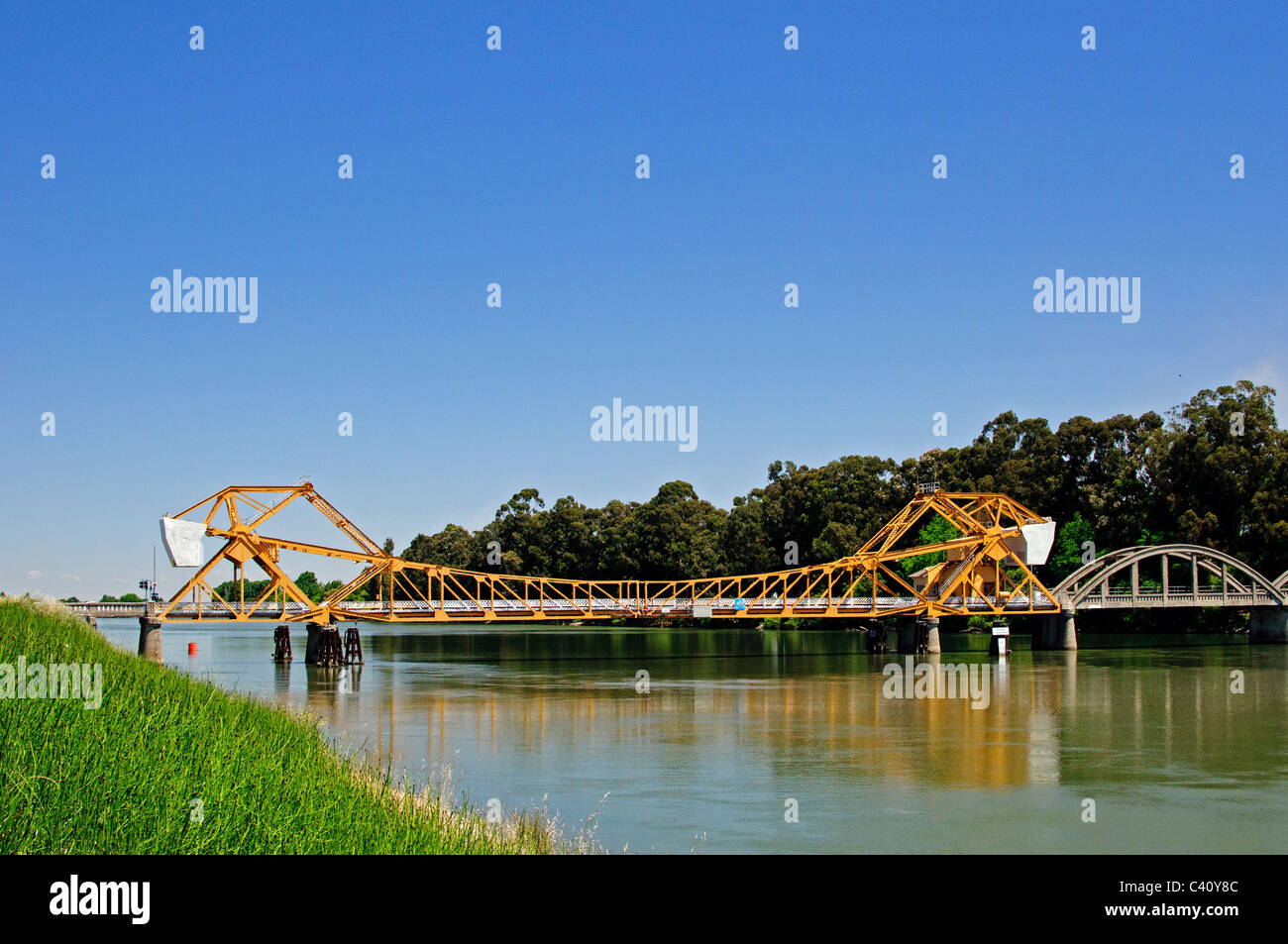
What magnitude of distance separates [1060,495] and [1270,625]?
2114 centimetres

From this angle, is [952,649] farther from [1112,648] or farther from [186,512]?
[186,512]

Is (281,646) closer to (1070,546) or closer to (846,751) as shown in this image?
(846,751)

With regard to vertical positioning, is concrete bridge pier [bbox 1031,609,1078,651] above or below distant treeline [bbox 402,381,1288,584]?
below

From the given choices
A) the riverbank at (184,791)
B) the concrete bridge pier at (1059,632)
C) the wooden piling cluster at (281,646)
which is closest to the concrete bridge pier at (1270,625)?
the concrete bridge pier at (1059,632)

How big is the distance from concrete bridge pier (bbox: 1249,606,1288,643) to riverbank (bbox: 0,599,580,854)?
A: 75899mm

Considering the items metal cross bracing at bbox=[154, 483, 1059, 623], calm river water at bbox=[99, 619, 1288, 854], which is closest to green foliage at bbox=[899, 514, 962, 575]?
metal cross bracing at bbox=[154, 483, 1059, 623]

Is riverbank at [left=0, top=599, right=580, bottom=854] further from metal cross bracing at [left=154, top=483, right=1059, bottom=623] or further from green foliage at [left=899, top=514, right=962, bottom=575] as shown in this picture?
green foliage at [left=899, top=514, right=962, bottom=575]

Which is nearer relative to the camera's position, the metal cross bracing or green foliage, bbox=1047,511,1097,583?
the metal cross bracing

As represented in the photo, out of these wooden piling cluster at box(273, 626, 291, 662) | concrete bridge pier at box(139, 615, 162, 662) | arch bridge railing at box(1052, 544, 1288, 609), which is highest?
arch bridge railing at box(1052, 544, 1288, 609)

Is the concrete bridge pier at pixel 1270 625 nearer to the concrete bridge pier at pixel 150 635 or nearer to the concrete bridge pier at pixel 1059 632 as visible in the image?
the concrete bridge pier at pixel 1059 632

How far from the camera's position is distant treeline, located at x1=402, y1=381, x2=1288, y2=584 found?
280 feet

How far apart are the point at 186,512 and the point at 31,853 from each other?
6062cm

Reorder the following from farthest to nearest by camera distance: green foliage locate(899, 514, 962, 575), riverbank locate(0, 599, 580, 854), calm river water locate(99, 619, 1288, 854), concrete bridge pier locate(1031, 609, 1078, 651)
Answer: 1. green foliage locate(899, 514, 962, 575)
2. concrete bridge pier locate(1031, 609, 1078, 651)
3. calm river water locate(99, 619, 1288, 854)
4. riverbank locate(0, 599, 580, 854)
